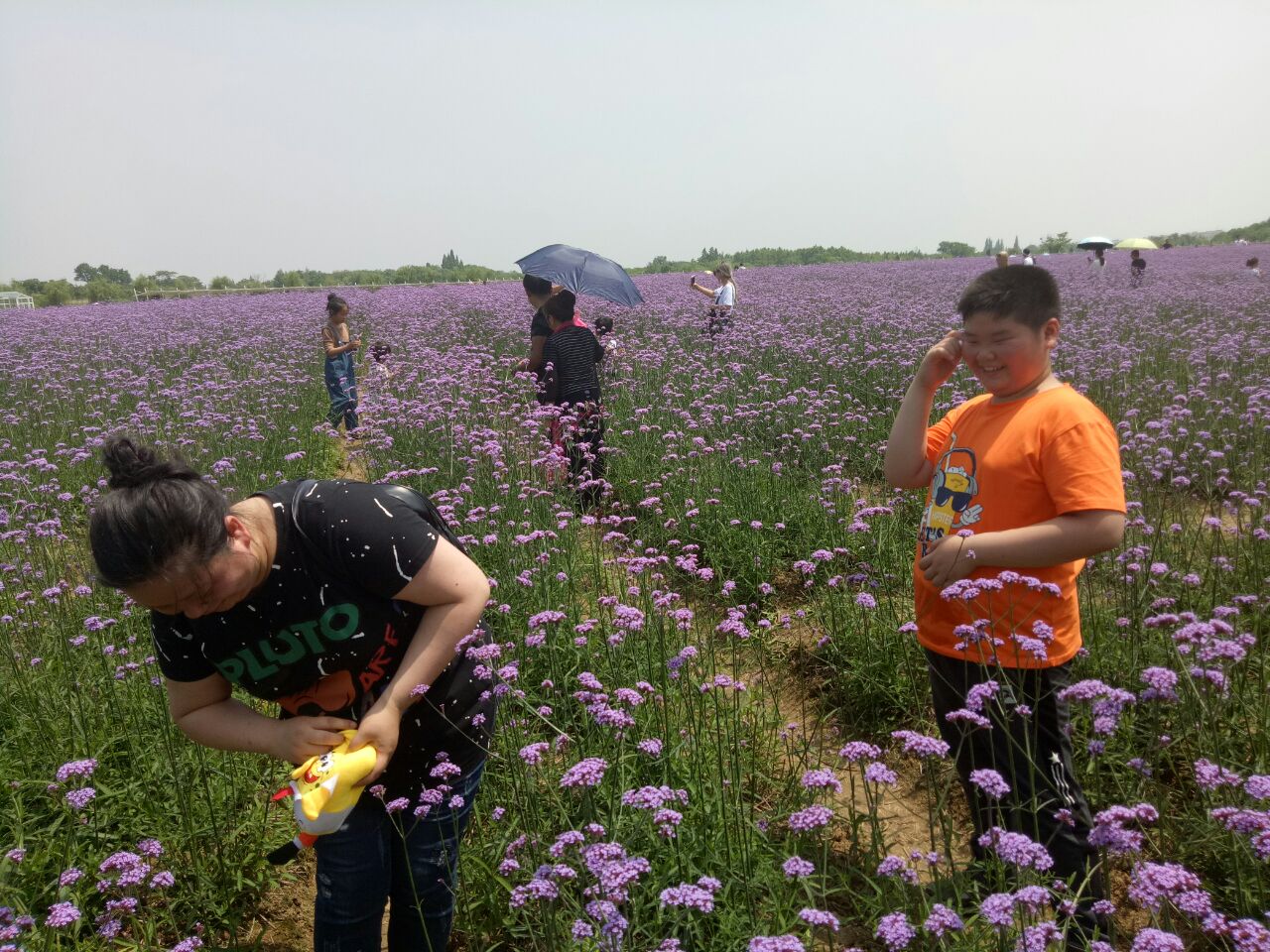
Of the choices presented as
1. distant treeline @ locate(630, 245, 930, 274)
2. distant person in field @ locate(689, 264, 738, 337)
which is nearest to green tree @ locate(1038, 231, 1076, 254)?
distant treeline @ locate(630, 245, 930, 274)

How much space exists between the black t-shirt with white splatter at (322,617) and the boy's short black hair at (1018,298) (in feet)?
5.17

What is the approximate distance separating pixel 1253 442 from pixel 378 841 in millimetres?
6607

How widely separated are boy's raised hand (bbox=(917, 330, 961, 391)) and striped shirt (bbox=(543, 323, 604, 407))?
4104mm

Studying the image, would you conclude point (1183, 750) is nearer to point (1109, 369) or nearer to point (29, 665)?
point (29, 665)

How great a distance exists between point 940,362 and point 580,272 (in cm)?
556

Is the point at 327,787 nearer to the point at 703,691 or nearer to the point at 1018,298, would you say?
the point at 703,691

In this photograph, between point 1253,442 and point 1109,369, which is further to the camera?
point 1109,369

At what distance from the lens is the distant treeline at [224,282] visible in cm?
3988

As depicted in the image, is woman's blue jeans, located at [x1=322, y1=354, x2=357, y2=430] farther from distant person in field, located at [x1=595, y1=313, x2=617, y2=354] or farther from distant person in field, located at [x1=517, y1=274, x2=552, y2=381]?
distant person in field, located at [x1=517, y1=274, x2=552, y2=381]

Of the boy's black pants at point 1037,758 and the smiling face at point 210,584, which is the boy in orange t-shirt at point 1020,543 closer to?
the boy's black pants at point 1037,758

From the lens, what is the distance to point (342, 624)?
72.2 inches

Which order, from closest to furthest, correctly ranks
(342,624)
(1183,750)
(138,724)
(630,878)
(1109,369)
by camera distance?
(630,878)
(342,624)
(1183,750)
(138,724)
(1109,369)

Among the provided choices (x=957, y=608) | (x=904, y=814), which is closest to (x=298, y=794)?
(x=957, y=608)

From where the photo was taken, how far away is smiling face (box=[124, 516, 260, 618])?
1.50 metres
